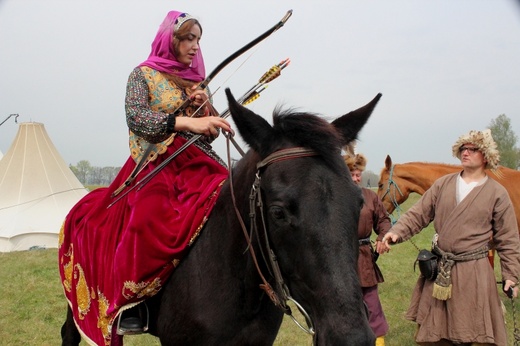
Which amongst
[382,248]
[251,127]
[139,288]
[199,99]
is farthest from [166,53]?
[382,248]

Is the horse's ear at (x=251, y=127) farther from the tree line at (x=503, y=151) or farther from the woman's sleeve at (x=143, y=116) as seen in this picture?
the tree line at (x=503, y=151)

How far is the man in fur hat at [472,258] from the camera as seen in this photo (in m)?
4.41

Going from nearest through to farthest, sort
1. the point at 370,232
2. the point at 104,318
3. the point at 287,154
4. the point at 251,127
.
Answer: the point at 287,154, the point at 251,127, the point at 104,318, the point at 370,232

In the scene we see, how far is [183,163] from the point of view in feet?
10.9

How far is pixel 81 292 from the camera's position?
142 inches

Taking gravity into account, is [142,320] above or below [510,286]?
above

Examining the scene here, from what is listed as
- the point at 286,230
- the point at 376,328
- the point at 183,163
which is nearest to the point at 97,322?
the point at 183,163

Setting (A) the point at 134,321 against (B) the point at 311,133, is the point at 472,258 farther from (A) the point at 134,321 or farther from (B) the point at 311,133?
(A) the point at 134,321

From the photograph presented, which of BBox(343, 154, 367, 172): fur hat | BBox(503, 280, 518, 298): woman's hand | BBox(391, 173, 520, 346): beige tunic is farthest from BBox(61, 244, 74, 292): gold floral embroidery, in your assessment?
BBox(503, 280, 518, 298): woman's hand

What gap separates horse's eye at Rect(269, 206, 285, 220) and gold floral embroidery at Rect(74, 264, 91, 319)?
1.95m

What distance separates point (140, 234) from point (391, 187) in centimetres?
734

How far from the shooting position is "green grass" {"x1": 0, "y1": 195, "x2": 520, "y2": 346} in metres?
6.64

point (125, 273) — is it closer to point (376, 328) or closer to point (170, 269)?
point (170, 269)

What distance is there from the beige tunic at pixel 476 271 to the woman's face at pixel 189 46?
290 cm
